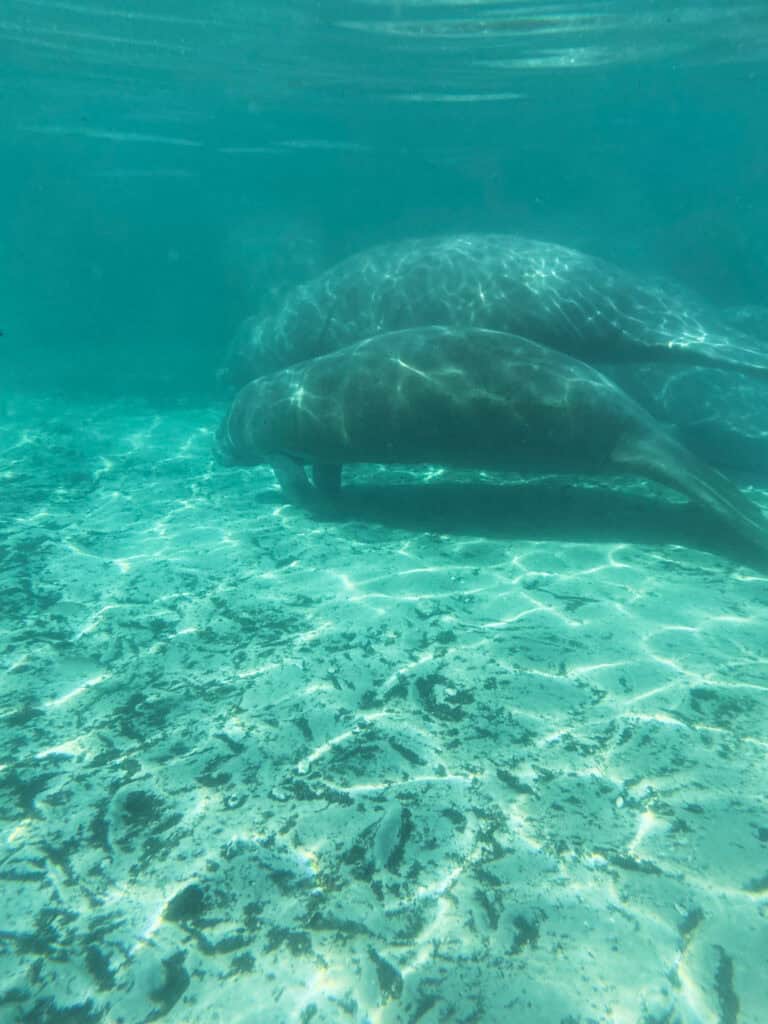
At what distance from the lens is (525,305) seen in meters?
10.6

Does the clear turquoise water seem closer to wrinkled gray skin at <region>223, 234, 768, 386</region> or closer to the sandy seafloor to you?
the sandy seafloor

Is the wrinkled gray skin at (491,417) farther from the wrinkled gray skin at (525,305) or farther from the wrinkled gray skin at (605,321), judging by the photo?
the wrinkled gray skin at (605,321)

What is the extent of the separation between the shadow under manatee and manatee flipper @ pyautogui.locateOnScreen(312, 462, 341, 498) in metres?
0.18

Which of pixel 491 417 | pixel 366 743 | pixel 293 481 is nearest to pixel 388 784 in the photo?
pixel 366 743

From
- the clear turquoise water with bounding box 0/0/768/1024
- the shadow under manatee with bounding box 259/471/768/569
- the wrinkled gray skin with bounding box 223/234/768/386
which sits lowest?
the shadow under manatee with bounding box 259/471/768/569

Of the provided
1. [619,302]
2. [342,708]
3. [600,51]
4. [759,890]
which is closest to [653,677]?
[759,890]

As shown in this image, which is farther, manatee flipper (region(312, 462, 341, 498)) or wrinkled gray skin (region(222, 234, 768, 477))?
wrinkled gray skin (region(222, 234, 768, 477))

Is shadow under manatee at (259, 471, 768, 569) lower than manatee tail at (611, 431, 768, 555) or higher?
lower

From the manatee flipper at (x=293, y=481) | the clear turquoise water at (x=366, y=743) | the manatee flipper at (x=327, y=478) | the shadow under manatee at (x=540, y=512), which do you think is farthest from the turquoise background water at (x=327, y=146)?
the shadow under manatee at (x=540, y=512)

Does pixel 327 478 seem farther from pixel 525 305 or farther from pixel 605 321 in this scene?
pixel 605 321

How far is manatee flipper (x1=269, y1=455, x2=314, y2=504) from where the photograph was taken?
9.22m

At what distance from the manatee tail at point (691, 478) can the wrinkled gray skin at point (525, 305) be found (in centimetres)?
368

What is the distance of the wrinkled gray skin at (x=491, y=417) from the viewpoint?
7309 mm

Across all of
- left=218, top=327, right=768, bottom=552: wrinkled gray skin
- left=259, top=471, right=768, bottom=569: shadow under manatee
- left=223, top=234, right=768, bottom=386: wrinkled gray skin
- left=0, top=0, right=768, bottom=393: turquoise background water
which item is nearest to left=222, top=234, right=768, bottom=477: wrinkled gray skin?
left=223, top=234, right=768, bottom=386: wrinkled gray skin
